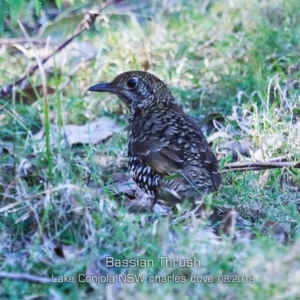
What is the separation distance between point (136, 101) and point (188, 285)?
2601mm

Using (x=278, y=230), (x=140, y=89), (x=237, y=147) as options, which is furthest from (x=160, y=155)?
(x=237, y=147)

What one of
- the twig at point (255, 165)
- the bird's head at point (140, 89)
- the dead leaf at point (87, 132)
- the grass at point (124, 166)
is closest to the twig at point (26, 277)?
the grass at point (124, 166)

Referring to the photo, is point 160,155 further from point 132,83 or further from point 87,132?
point 87,132

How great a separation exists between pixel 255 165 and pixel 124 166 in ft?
3.55

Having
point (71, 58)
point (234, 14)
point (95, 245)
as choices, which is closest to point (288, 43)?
point (234, 14)

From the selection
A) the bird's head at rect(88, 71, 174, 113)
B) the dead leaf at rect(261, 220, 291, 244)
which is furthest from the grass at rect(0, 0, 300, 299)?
the bird's head at rect(88, 71, 174, 113)

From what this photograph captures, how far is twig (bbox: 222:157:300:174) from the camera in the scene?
20.2 ft

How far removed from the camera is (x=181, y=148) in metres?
5.90

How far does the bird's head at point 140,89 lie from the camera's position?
6.64 metres

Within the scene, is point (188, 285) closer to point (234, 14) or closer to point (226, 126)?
point (226, 126)

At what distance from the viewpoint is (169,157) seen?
581 centimetres

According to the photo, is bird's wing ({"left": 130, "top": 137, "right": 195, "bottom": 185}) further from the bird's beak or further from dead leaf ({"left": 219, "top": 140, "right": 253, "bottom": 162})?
dead leaf ({"left": 219, "top": 140, "right": 253, "bottom": 162})

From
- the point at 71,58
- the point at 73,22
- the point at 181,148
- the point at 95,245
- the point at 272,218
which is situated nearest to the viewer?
the point at 95,245

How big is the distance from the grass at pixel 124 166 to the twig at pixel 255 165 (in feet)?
0.20
